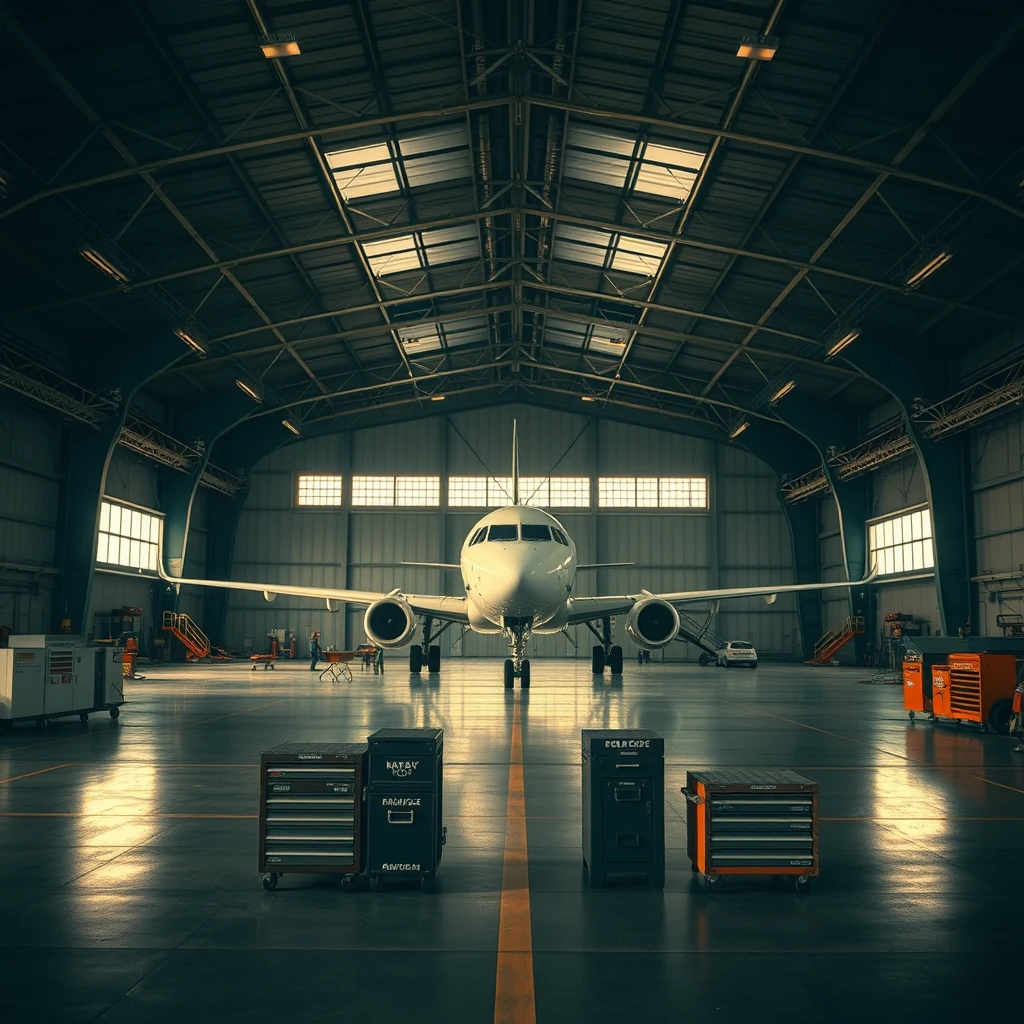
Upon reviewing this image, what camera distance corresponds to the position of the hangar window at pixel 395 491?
4919cm

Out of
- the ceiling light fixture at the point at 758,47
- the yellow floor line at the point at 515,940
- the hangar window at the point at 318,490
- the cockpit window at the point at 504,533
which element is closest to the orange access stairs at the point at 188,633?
the hangar window at the point at 318,490

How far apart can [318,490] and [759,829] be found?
45210 mm

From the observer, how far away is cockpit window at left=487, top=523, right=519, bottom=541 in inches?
871

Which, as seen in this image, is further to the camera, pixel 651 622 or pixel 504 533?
pixel 651 622

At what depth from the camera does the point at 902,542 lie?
3869 centimetres

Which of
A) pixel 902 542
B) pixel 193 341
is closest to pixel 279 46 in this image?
pixel 193 341

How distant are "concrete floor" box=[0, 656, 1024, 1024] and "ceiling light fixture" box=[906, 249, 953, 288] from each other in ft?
47.6

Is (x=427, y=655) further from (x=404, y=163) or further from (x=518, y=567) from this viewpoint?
(x=404, y=163)

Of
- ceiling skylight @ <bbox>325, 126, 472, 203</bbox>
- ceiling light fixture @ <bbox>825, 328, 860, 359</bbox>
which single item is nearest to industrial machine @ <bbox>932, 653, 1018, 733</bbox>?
ceiling light fixture @ <bbox>825, 328, 860, 359</bbox>

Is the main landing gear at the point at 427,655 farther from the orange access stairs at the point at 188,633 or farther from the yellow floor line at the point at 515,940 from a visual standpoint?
the yellow floor line at the point at 515,940

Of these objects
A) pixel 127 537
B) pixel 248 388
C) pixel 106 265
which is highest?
pixel 248 388

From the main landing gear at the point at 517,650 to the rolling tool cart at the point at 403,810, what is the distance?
16.5 m

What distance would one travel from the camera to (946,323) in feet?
99.6

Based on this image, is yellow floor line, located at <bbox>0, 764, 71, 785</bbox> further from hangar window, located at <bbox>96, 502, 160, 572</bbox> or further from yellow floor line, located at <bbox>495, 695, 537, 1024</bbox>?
hangar window, located at <bbox>96, 502, 160, 572</bbox>
